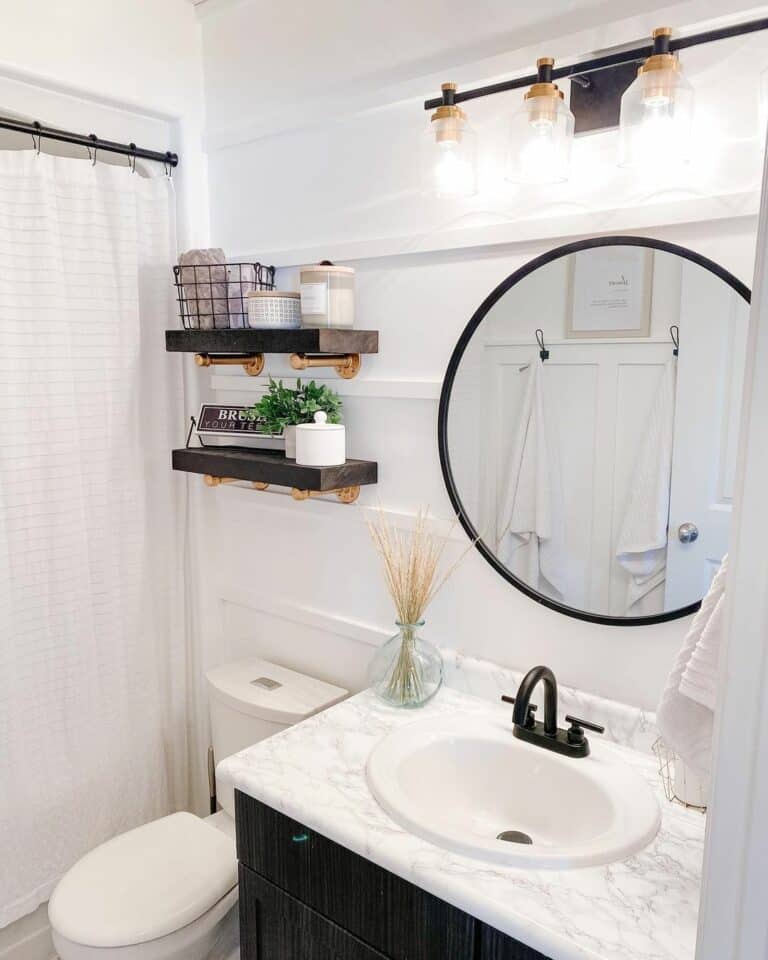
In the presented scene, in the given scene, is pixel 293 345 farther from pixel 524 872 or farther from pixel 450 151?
pixel 524 872

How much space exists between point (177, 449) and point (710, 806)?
64.2 inches

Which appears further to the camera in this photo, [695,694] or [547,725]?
[547,725]

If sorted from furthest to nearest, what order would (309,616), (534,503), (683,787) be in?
1. (309,616)
2. (534,503)
3. (683,787)

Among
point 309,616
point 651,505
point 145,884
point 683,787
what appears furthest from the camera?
point 309,616

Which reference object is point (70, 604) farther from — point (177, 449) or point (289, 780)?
point (289, 780)

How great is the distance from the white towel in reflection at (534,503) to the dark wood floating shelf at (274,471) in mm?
345

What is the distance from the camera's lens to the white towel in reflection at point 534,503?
4.64 feet

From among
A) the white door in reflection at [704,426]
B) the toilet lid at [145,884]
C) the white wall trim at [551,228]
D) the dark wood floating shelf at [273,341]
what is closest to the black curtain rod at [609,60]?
the white wall trim at [551,228]

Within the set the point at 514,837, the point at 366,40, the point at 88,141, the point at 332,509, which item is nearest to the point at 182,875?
the point at 514,837

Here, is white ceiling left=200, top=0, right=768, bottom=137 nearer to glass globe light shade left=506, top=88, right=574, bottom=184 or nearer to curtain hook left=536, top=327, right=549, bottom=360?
glass globe light shade left=506, top=88, right=574, bottom=184

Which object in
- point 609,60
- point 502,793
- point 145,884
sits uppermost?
point 609,60

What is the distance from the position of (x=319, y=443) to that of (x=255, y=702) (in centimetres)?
63

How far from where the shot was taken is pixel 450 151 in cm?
139

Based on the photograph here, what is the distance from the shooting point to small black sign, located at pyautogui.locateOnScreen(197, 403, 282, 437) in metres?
1.79
